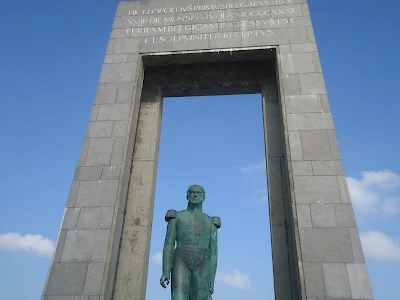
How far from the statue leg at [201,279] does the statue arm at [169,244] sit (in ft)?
2.12

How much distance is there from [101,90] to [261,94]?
238 inches

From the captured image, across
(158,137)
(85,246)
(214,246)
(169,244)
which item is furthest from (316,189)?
(85,246)

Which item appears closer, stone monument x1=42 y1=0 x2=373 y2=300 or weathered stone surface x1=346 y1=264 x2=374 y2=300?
weathered stone surface x1=346 y1=264 x2=374 y2=300

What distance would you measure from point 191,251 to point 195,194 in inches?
58.7

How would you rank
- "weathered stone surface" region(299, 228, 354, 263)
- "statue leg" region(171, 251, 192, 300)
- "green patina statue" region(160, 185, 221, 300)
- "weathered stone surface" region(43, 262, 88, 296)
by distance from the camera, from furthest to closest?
"weathered stone surface" region(43, 262, 88, 296), "weathered stone surface" region(299, 228, 354, 263), "green patina statue" region(160, 185, 221, 300), "statue leg" region(171, 251, 192, 300)

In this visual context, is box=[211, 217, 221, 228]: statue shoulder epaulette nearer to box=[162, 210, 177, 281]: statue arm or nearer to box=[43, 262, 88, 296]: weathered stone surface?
box=[162, 210, 177, 281]: statue arm

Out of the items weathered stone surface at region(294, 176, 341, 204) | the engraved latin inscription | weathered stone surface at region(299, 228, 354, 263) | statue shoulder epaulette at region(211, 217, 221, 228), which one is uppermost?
the engraved latin inscription

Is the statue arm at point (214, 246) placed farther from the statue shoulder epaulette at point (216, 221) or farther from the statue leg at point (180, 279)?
the statue leg at point (180, 279)

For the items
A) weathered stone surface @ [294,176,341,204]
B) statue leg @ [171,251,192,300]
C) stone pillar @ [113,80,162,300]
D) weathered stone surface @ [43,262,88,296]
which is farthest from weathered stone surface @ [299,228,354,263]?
weathered stone surface @ [43,262,88,296]

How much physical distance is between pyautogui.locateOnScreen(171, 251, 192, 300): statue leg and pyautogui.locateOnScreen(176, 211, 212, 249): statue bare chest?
358 mm

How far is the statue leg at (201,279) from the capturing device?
8664 mm

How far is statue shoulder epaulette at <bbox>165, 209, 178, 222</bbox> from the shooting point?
946 cm

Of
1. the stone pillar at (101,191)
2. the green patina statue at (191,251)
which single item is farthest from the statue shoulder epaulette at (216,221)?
the stone pillar at (101,191)

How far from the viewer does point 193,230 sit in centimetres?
918
